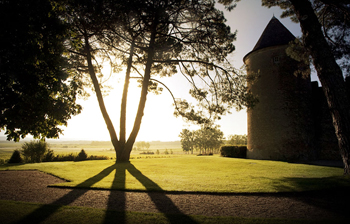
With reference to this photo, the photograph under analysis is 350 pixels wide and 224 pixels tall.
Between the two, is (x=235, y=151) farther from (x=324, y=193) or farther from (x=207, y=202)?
(x=207, y=202)

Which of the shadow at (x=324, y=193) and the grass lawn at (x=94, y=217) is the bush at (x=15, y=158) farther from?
the shadow at (x=324, y=193)

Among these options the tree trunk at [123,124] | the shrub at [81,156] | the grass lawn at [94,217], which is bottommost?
the shrub at [81,156]

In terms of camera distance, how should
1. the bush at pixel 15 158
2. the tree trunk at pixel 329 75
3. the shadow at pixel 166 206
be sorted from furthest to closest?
the bush at pixel 15 158 < the tree trunk at pixel 329 75 < the shadow at pixel 166 206

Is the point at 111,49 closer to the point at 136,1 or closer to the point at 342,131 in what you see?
the point at 136,1

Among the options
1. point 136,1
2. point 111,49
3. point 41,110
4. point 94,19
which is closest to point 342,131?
point 41,110

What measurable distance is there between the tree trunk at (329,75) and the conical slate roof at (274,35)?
1194 centimetres

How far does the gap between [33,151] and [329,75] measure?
22839 mm

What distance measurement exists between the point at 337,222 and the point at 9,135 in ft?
27.5

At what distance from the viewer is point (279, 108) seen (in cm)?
1791

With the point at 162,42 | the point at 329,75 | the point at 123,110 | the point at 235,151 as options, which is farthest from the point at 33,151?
the point at 329,75

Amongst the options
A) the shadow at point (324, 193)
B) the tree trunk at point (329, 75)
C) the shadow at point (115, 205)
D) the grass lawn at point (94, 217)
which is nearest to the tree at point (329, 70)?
the tree trunk at point (329, 75)

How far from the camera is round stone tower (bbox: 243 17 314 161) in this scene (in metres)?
17.2

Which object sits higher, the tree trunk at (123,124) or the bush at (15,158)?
the tree trunk at (123,124)

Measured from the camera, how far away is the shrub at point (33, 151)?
16.7 metres
